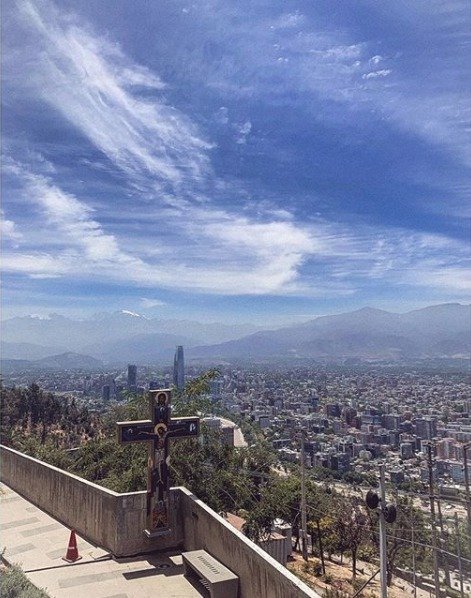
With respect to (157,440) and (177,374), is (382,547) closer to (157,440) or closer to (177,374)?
(157,440)

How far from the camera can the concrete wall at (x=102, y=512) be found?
25.5 ft

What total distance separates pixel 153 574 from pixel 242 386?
5200 inches

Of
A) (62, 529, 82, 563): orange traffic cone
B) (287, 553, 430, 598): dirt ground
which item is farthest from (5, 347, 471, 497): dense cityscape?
(62, 529, 82, 563): orange traffic cone

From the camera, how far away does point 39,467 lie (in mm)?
10234

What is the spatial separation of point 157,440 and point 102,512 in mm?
1443

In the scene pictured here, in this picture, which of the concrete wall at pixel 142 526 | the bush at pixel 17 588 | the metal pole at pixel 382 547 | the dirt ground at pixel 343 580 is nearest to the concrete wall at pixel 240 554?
the concrete wall at pixel 142 526

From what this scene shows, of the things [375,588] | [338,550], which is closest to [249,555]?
[375,588]

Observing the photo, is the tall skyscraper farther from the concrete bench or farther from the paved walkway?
the concrete bench

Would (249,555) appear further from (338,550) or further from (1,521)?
(338,550)

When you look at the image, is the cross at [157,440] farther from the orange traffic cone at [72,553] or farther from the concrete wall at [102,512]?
the orange traffic cone at [72,553]

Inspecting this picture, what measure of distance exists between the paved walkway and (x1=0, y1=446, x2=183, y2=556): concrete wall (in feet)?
0.55

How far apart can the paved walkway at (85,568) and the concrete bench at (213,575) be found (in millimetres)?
315

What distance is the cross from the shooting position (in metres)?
7.87

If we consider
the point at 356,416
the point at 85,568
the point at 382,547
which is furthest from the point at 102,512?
the point at 356,416
